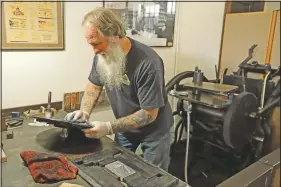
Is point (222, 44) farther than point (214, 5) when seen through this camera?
Yes

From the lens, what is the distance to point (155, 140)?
1603 mm

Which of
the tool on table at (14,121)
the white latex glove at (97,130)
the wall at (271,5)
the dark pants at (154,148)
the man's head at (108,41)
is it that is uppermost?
the wall at (271,5)

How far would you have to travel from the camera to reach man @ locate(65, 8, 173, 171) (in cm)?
138

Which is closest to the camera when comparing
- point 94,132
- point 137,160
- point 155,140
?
point 137,160

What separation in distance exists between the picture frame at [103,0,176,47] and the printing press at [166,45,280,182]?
445mm

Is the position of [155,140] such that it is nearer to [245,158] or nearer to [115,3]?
[115,3]

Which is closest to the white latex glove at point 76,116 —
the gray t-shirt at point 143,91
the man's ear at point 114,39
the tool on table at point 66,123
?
the tool on table at point 66,123

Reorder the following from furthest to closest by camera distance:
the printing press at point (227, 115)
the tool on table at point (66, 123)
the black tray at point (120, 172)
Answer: the printing press at point (227, 115)
the tool on table at point (66, 123)
the black tray at point (120, 172)

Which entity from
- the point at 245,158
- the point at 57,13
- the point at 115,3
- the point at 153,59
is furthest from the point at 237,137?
the point at 57,13

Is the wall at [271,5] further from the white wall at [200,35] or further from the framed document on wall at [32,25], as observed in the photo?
the framed document on wall at [32,25]

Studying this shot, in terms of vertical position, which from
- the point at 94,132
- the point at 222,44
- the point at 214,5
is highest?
the point at 214,5

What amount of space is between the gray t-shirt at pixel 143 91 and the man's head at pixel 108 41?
0.05m

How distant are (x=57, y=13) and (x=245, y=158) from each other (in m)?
2.24

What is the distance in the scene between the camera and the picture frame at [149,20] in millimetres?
2260
